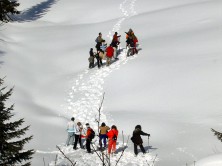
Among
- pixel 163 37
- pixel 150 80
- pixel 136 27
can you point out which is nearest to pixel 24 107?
pixel 150 80

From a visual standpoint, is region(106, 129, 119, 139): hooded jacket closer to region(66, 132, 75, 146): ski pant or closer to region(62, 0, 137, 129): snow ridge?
region(66, 132, 75, 146): ski pant

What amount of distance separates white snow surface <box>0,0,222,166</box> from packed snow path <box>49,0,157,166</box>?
43 millimetres

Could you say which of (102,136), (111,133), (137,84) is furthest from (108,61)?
(111,133)

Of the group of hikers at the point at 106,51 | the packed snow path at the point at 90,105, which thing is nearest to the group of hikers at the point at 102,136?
the packed snow path at the point at 90,105

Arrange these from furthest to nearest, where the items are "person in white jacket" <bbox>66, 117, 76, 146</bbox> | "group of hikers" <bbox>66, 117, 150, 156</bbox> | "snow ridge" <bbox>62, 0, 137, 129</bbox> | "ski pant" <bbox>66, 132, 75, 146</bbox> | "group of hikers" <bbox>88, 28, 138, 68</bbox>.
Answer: "group of hikers" <bbox>88, 28, 138, 68</bbox>, "snow ridge" <bbox>62, 0, 137, 129</bbox>, "ski pant" <bbox>66, 132, 75, 146</bbox>, "person in white jacket" <bbox>66, 117, 76, 146</bbox>, "group of hikers" <bbox>66, 117, 150, 156</bbox>

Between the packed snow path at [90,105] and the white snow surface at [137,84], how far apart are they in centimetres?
4

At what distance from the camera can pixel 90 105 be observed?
22594mm

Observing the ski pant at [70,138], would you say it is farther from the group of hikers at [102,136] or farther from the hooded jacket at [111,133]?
the hooded jacket at [111,133]

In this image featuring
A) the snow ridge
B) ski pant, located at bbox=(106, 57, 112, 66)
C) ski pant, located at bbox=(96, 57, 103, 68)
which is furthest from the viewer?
ski pant, located at bbox=(96, 57, 103, 68)

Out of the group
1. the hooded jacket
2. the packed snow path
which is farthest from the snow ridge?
the hooded jacket

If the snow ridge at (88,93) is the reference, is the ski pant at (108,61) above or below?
above

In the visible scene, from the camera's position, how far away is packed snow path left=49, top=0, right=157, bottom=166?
53.2ft

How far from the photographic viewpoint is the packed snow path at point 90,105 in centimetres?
1622

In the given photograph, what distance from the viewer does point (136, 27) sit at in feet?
119
